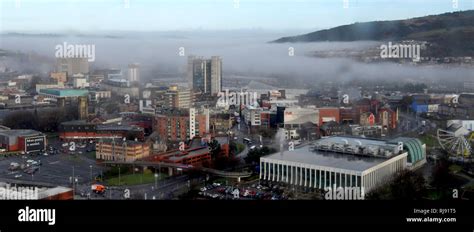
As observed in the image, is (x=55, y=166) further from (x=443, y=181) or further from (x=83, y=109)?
(x=443, y=181)

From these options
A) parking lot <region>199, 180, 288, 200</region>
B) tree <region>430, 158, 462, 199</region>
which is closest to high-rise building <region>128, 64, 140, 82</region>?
parking lot <region>199, 180, 288, 200</region>

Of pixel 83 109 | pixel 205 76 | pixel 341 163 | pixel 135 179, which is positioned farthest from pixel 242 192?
pixel 205 76

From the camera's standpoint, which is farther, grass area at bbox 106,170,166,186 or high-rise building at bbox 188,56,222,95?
high-rise building at bbox 188,56,222,95

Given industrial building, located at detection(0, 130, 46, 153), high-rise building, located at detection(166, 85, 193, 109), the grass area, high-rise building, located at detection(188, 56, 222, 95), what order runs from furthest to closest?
high-rise building, located at detection(188, 56, 222, 95)
high-rise building, located at detection(166, 85, 193, 109)
industrial building, located at detection(0, 130, 46, 153)
the grass area

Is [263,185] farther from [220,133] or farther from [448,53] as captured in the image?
[448,53]

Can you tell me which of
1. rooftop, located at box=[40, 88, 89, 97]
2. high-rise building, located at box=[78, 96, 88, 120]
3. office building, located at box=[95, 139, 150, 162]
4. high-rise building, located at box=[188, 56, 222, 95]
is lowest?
office building, located at box=[95, 139, 150, 162]

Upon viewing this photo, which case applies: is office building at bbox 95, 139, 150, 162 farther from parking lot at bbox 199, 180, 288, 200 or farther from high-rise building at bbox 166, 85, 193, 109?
high-rise building at bbox 166, 85, 193, 109

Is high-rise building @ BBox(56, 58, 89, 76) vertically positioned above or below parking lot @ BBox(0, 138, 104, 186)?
above
